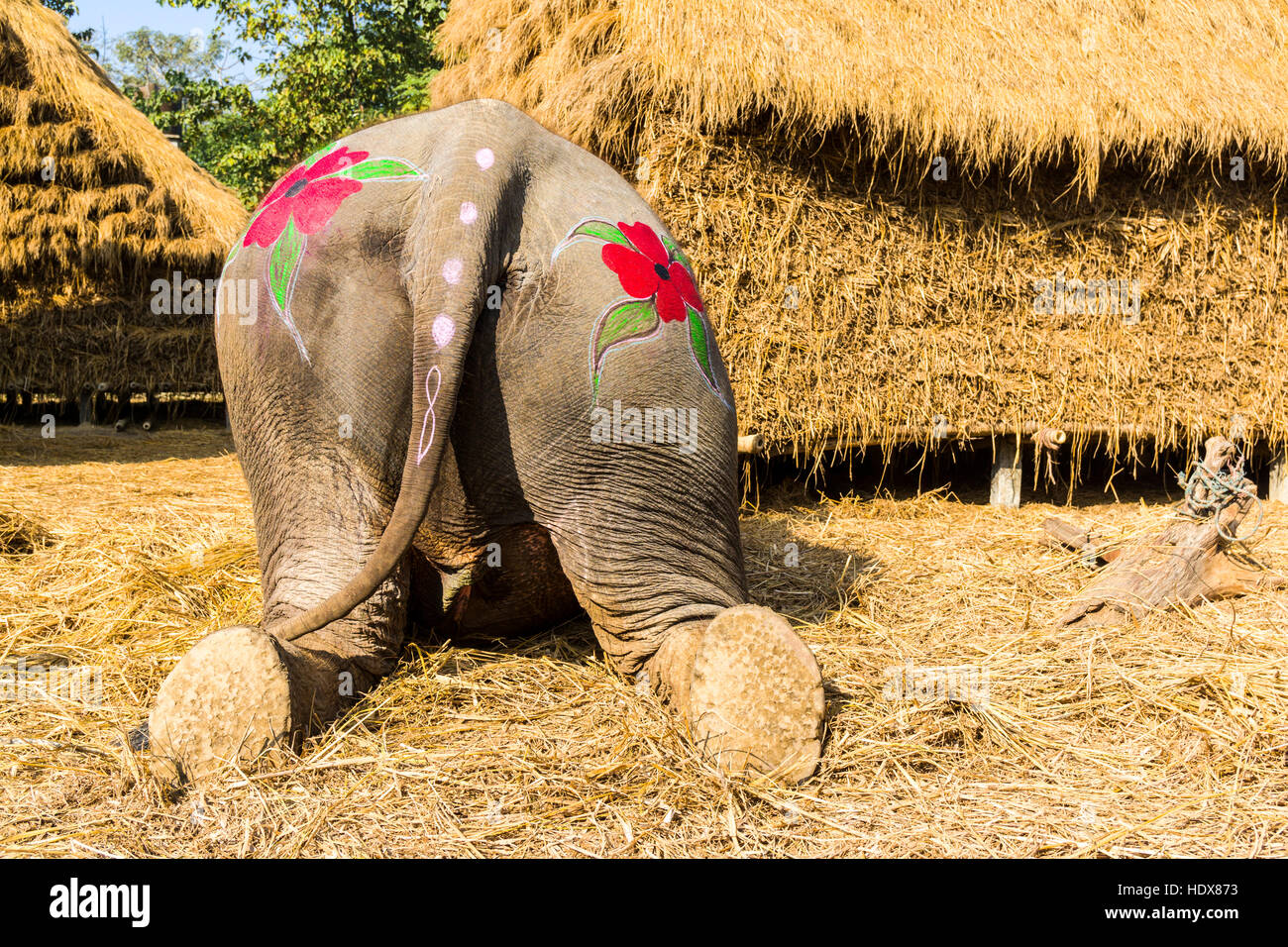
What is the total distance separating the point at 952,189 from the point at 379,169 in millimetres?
4281

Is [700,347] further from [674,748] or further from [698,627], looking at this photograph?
[674,748]

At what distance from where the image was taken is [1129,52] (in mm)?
6000

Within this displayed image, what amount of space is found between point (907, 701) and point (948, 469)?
4.70 metres

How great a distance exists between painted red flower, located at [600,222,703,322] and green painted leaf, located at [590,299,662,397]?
31 millimetres

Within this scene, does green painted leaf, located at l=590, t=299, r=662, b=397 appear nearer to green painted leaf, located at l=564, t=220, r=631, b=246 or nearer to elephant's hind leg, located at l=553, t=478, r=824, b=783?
green painted leaf, located at l=564, t=220, r=631, b=246

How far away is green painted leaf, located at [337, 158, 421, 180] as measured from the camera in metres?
2.50

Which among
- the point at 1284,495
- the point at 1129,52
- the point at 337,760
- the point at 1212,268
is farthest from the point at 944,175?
the point at 337,760

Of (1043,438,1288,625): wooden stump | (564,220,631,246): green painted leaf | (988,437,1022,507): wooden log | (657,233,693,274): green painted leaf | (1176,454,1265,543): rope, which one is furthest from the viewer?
(988,437,1022,507): wooden log

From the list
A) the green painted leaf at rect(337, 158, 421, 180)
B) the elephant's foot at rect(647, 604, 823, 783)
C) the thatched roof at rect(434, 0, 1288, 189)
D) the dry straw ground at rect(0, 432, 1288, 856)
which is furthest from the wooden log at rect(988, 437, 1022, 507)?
the green painted leaf at rect(337, 158, 421, 180)

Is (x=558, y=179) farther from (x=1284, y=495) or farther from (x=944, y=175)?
(x=1284, y=495)

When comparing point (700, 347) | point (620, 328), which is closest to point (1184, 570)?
point (700, 347)

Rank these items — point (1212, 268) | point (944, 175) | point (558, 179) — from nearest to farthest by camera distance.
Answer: point (558, 179), point (944, 175), point (1212, 268)

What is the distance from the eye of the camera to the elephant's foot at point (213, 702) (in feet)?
6.86

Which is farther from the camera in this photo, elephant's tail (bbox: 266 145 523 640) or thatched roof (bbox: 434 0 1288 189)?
thatched roof (bbox: 434 0 1288 189)
